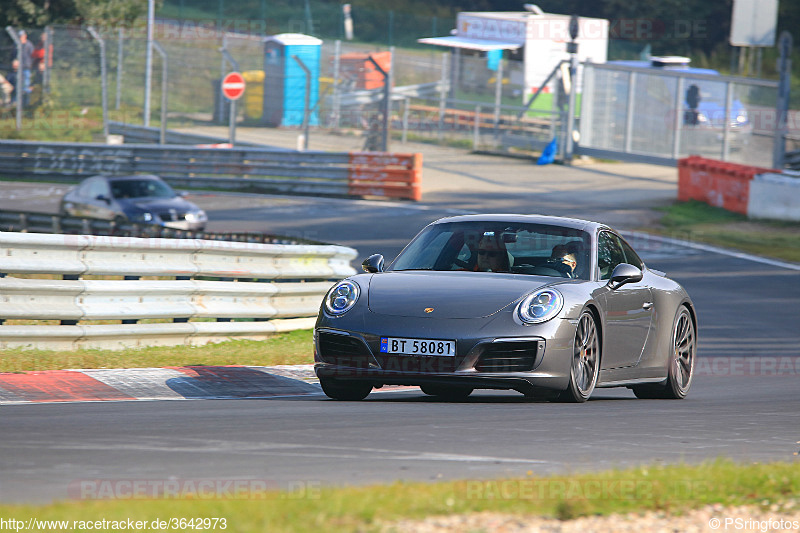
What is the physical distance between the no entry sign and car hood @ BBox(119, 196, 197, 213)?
856 centimetres

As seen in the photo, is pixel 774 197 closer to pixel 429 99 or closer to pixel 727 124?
pixel 727 124

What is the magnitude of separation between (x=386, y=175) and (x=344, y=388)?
19907 millimetres

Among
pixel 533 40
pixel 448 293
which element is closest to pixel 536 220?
pixel 448 293

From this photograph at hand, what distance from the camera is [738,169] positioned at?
25750 millimetres

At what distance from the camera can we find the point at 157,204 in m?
23.1

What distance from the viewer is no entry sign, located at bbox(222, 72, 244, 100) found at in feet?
103

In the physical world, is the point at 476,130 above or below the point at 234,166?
above

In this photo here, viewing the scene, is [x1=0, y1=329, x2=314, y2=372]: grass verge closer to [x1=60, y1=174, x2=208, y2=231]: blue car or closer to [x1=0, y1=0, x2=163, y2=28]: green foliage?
[x1=60, y1=174, x2=208, y2=231]: blue car

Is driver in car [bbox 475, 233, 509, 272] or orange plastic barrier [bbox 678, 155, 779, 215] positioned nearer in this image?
driver in car [bbox 475, 233, 509, 272]

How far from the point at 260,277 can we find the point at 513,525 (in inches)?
296

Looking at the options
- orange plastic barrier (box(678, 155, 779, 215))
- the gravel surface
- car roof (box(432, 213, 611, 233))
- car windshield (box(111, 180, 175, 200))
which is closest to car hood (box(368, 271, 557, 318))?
car roof (box(432, 213, 611, 233))

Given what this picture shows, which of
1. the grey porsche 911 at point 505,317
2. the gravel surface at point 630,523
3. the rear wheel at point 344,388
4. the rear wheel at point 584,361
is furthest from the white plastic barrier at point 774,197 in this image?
the gravel surface at point 630,523

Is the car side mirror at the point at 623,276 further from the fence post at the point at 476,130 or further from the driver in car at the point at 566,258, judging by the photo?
the fence post at the point at 476,130

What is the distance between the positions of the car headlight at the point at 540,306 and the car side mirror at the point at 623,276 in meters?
0.77
